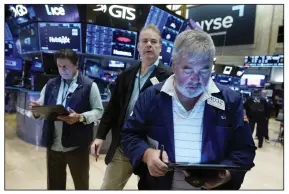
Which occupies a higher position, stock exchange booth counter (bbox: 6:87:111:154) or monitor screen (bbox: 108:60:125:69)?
monitor screen (bbox: 108:60:125:69)

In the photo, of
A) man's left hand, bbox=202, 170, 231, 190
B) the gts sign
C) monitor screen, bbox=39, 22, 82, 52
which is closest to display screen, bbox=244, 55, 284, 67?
the gts sign

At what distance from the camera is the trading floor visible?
9.77ft

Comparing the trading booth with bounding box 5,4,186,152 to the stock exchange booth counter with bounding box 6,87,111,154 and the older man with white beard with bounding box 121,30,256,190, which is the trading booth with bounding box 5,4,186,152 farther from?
the older man with white beard with bounding box 121,30,256,190

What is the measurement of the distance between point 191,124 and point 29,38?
14.3 ft

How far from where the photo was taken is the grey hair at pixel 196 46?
1.02 m

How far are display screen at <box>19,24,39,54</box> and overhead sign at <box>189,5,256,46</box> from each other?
13.2 feet

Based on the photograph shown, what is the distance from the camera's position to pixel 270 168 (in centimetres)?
409

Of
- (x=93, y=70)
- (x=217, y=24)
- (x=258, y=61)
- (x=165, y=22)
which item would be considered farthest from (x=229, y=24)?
(x=93, y=70)

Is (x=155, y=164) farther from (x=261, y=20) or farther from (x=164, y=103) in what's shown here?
(x=261, y=20)

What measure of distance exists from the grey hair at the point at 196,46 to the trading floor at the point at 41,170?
6.47ft

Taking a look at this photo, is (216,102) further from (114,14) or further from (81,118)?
(114,14)

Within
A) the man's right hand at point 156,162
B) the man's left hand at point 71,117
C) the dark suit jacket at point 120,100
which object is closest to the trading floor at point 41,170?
the man's left hand at point 71,117

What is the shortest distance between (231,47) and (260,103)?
462 cm

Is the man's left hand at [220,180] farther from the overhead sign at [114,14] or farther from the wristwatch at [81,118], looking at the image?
the overhead sign at [114,14]
